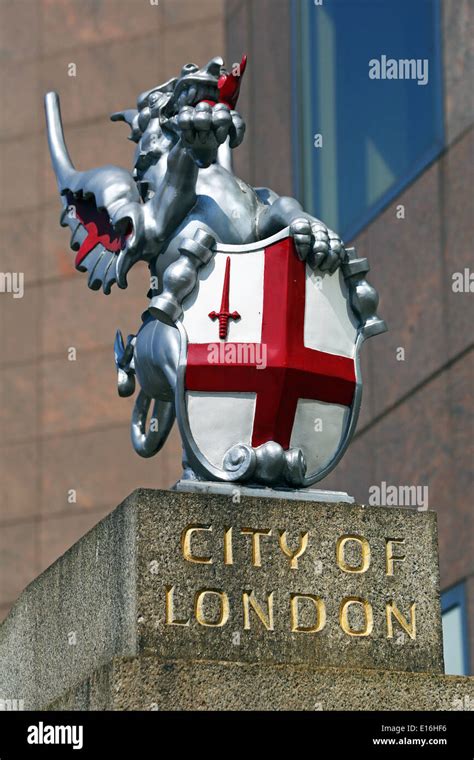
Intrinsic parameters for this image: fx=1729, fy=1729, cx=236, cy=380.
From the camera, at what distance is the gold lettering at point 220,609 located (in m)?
6.43

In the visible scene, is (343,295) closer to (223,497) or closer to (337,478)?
(223,497)

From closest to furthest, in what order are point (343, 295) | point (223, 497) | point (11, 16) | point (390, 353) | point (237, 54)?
1. point (223, 497)
2. point (343, 295)
3. point (390, 353)
4. point (237, 54)
5. point (11, 16)

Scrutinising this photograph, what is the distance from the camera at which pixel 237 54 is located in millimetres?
18312

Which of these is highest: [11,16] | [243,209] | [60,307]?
[11,16]

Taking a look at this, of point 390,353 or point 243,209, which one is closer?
point 243,209

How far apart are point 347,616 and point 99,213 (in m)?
A: 2.53

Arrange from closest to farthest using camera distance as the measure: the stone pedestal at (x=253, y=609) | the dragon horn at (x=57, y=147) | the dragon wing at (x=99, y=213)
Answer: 1. the stone pedestal at (x=253, y=609)
2. the dragon wing at (x=99, y=213)
3. the dragon horn at (x=57, y=147)

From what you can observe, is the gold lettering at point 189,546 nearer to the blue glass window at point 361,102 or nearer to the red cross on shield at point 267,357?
the red cross on shield at point 267,357

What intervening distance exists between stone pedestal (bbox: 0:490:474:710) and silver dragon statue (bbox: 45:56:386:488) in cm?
36

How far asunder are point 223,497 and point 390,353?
8.27 metres

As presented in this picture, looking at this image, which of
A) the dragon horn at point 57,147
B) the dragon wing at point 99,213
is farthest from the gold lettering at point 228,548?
the dragon horn at point 57,147

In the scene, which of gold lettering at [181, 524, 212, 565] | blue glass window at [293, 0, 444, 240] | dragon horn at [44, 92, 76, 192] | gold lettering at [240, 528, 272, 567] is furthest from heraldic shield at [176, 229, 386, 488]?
blue glass window at [293, 0, 444, 240]
